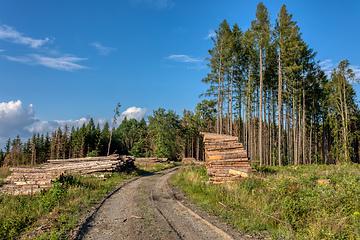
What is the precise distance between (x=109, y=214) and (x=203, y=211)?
3.66 m

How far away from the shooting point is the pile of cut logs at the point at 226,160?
12684 mm

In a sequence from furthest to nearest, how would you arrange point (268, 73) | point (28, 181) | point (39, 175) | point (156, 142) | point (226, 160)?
point (156, 142) < point (268, 73) < point (226, 160) < point (39, 175) < point (28, 181)

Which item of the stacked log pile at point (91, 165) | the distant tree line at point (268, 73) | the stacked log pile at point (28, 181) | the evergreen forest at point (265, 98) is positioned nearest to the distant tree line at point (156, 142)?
the evergreen forest at point (265, 98)

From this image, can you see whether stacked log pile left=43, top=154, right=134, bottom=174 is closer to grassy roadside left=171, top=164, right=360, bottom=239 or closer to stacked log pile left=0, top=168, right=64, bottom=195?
stacked log pile left=0, top=168, right=64, bottom=195

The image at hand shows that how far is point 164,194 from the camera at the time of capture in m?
12.0

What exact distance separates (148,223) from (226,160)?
8589mm

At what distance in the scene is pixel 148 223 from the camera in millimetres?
7008

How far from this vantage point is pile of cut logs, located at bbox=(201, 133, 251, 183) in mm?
12684

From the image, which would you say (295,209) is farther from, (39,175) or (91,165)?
(91,165)

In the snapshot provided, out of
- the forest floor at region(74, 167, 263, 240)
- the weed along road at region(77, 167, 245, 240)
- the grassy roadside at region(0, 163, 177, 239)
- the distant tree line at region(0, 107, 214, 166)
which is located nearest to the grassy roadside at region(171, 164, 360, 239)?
the forest floor at region(74, 167, 263, 240)

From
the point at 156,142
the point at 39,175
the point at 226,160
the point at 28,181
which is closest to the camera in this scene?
the point at 28,181

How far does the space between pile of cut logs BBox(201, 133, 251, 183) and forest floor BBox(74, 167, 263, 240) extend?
3.56 m

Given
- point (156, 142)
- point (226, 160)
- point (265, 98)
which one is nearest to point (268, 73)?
point (265, 98)

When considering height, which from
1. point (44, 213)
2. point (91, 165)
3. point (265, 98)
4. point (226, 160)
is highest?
point (265, 98)
